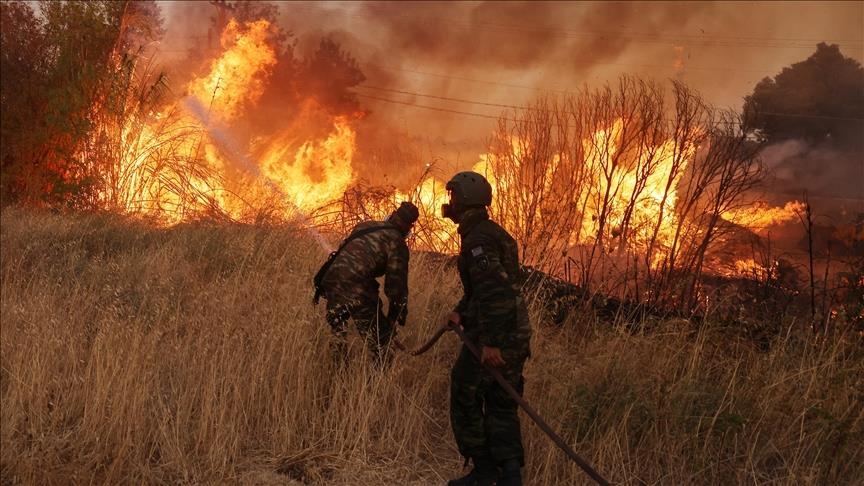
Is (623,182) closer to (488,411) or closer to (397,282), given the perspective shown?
(397,282)

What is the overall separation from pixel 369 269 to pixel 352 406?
1034mm

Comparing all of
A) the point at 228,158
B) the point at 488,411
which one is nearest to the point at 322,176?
the point at 228,158

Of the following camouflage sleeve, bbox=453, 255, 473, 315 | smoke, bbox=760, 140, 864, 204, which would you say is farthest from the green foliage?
smoke, bbox=760, 140, 864, 204

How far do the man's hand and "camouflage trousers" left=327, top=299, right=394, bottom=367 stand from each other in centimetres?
130

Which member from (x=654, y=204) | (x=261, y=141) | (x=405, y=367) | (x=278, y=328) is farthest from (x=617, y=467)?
(x=261, y=141)

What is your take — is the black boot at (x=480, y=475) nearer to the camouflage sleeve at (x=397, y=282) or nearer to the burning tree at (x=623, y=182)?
the camouflage sleeve at (x=397, y=282)

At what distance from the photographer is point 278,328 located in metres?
4.52

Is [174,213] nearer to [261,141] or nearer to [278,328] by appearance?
[278,328]

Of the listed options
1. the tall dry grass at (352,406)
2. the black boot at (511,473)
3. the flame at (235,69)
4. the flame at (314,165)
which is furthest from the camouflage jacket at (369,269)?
the flame at (235,69)

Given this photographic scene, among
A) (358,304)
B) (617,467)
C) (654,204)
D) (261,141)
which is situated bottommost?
(617,467)

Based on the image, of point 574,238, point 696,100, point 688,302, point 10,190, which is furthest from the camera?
point 10,190

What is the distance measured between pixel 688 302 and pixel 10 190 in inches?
496

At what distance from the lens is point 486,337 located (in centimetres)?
335

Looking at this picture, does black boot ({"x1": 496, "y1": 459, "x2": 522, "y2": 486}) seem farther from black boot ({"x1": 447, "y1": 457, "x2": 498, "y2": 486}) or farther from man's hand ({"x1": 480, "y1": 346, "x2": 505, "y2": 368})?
man's hand ({"x1": 480, "y1": 346, "x2": 505, "y2": 368})
